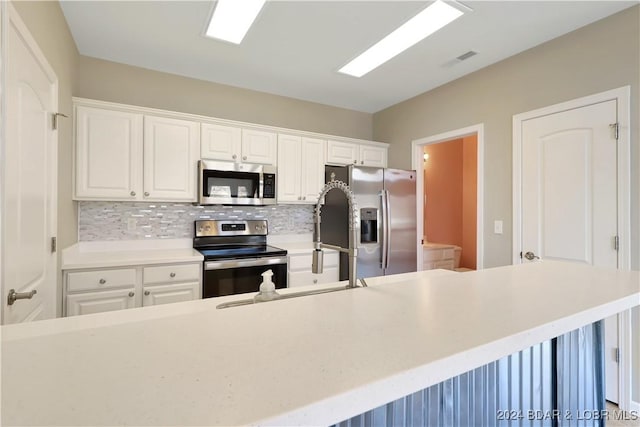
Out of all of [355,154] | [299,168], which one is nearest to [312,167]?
[299,168]

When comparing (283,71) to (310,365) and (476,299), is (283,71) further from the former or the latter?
(310,365)

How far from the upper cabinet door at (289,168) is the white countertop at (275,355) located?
250 centimetres

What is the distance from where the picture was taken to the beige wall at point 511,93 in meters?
2.06

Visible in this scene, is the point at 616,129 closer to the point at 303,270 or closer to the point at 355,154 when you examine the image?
the point at 355,154

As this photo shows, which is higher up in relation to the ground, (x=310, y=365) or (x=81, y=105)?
(x=81, y=105)

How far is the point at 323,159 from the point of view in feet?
11.7

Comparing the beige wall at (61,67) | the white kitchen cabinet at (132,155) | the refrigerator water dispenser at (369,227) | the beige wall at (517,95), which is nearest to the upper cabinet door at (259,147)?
the white kitchen cabinet at (132,155)

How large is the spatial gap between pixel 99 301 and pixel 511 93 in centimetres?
379

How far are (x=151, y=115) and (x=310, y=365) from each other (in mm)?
2901

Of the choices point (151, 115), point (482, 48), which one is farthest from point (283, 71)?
point (482, 48)

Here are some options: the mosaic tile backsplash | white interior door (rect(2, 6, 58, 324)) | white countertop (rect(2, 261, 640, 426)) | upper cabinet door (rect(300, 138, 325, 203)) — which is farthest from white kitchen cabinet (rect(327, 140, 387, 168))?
white countertop (rect(2, 261, 640, 426))

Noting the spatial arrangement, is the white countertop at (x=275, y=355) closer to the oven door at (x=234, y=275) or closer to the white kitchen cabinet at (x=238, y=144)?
the oven door at (x=234, y=275)

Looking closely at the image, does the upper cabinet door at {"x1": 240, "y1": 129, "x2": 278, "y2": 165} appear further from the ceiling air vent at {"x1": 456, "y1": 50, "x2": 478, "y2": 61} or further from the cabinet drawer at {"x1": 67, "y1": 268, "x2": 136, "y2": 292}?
the ceiling air vent at {"x1": 456, "y1": 50, "x2": 478, "y2": 61}

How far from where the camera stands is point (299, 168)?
343 centimetres
